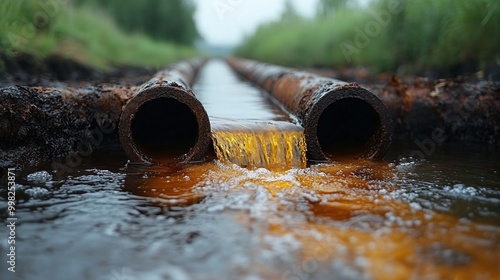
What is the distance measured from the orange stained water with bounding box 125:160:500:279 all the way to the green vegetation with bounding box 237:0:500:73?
13.0ft

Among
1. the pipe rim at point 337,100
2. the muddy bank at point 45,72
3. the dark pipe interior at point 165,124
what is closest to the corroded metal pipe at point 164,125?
the dark pipe interior at point 165,124

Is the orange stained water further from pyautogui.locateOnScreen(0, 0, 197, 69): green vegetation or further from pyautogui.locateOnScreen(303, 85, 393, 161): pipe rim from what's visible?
pyautogui.locateOnScreen(0, 0, 197, 69): green vegetation

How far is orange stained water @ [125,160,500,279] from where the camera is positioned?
2.38 metres

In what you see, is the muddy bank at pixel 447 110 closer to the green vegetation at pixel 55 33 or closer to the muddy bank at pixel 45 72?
the muddy bank at pixel 45 72

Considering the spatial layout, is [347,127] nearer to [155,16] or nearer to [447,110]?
[447,110]

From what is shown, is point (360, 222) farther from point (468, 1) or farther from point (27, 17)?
point (27, 17)

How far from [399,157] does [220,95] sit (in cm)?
406

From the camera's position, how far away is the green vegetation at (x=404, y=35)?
23.3 feet

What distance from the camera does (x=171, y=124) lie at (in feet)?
18.1

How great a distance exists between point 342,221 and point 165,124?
3077mm

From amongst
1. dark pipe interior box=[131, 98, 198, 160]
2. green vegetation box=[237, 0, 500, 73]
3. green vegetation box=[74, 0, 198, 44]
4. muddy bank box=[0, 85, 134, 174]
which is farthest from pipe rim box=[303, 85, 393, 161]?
green vegetation box=[74, 0, 198, 44]

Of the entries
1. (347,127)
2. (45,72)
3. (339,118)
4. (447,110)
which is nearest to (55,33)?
(45,72)

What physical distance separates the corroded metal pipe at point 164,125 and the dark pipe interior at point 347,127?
1379 millimetres

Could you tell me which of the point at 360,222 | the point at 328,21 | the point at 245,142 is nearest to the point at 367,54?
the point at 328,21
